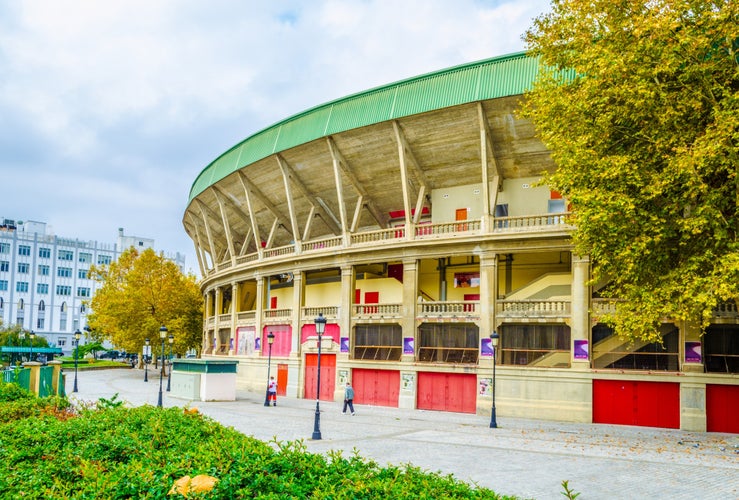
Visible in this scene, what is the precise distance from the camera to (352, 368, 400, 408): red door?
33625mm

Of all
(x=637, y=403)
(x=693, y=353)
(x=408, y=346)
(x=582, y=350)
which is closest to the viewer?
(x=693, y=353)

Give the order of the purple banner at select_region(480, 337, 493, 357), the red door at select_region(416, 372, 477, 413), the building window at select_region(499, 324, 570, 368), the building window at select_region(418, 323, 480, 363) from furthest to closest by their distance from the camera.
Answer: the building window at select_region(418, 323, 480, 363), the red door at select_region(416, 372, 477, 413), the purple banner at select_region(480, 337, 493, 357), the building window at select_region(499, 324, 570, 368)

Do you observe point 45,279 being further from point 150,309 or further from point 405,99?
point 405,99

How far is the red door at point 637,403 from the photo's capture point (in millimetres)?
26547

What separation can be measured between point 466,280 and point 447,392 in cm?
751

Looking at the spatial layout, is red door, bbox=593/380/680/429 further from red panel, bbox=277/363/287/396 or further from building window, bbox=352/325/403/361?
red panel, bbox=277/363/287/396

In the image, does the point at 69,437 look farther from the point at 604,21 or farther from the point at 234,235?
the point at 234,235

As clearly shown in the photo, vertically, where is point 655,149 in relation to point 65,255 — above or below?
below

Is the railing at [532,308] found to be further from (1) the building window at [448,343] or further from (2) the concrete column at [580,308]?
(1) the building window at [448,343]

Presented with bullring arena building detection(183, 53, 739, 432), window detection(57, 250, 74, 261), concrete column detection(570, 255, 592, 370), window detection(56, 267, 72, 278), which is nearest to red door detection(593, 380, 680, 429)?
bullring arena building detection(183, 53, 739, 432)

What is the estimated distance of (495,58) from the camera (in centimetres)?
3000

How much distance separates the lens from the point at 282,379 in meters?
40.1

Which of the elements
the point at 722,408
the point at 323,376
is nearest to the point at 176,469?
A: the point at 722,408

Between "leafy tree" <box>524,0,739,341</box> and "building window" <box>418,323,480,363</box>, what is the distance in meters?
10.9
